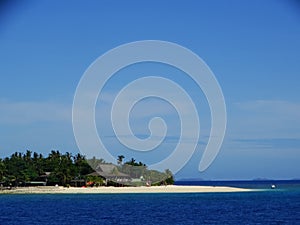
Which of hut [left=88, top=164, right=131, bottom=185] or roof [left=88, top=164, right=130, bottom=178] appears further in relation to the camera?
hut [left=88, top=164, right=131, bottom=185]

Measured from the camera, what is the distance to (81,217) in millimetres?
36094

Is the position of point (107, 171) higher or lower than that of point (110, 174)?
higher

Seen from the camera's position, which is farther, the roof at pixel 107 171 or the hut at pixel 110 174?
the hut at pixel 110 174

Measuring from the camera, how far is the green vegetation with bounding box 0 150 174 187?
76.2 metres

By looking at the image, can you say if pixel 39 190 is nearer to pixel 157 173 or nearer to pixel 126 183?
pixel 126 183

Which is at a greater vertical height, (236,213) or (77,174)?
(77,174)

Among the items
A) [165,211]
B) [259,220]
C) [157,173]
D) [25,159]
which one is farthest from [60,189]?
[259,220]

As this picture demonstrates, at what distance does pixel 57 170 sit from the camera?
75312 mm

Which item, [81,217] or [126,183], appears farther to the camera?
[126,183]

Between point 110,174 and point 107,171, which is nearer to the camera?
point 110,174

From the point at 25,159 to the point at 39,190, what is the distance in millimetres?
8997

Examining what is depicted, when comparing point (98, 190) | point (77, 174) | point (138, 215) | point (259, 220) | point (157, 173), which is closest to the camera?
point (259, 220)

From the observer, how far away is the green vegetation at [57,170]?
76.2 meters

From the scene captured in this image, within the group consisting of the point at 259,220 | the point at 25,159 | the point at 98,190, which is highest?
the point at 25,159
